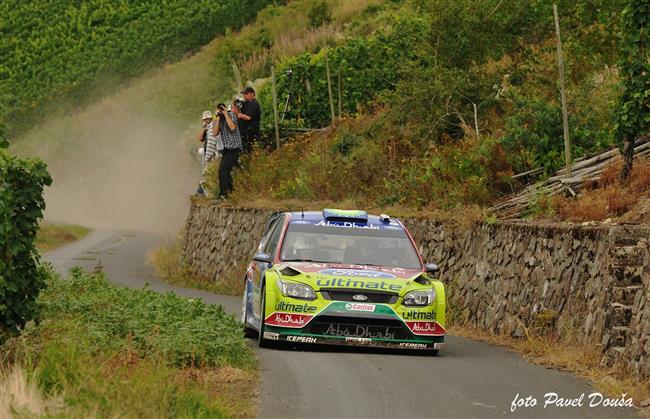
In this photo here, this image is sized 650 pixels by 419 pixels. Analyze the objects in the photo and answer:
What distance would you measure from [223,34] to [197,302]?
52.6m

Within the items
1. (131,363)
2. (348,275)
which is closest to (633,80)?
(348,275)

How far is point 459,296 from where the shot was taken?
2169cm

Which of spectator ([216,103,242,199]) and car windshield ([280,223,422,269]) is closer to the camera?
car windshield ([280,223,422,269])

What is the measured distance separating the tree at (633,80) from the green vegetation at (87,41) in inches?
1973

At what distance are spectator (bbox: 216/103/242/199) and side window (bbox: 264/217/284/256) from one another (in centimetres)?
1168

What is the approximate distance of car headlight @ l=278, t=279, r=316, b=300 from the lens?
16812 mm

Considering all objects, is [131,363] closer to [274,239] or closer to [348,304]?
[348,304]

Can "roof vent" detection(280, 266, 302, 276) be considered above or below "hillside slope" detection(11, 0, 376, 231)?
below

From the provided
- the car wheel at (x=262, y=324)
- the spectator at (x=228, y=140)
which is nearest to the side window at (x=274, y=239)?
the car wheel at (x=262, y=324)

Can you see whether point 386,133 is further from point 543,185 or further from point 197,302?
point 197,302

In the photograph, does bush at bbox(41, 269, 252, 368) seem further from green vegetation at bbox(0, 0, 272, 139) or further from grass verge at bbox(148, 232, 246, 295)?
green vegetation at bbox(0, 0, 272, 139)

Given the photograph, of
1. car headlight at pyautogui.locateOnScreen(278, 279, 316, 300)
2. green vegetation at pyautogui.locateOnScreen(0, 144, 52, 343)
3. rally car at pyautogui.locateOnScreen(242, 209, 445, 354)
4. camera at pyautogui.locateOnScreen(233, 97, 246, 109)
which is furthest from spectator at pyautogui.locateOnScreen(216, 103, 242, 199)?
green vegetation at pyautogui.locateOnScreen(0, 144, 52, 343)

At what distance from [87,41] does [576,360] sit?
218ft

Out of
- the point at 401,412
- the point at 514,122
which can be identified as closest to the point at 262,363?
the point at 401,412
